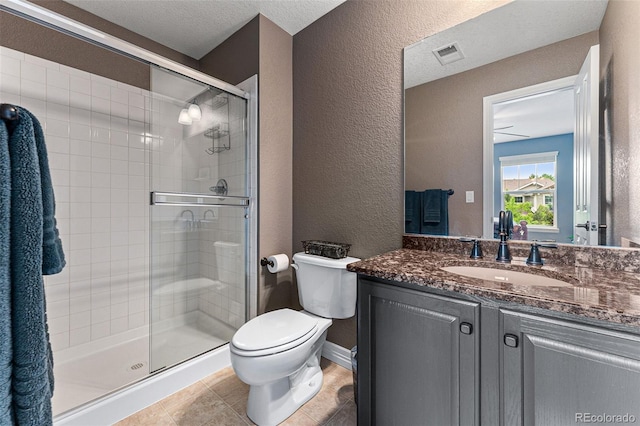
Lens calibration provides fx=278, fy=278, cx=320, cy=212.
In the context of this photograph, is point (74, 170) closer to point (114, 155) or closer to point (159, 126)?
point (114, 155)

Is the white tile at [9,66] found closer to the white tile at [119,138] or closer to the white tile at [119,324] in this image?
the white tile at [119,138]

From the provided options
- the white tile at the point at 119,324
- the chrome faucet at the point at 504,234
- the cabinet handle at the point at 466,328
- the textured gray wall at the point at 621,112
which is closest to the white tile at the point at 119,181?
the white tile at the point at 119,324

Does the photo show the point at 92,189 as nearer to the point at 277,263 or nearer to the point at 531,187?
the point at 277,263

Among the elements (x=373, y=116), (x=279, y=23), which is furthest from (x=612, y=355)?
(x=279, y=23)

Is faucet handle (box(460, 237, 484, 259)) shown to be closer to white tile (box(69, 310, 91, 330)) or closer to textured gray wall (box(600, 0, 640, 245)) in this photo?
textured gray wall (box(600, 0, 640, 245))

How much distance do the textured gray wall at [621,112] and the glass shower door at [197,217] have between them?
1.92m

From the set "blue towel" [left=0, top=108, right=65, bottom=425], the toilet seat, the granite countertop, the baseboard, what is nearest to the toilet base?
the toilet seat

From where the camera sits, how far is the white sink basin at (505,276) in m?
1.00

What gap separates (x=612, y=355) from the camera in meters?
0.68

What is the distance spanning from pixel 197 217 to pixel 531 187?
200 centimetres

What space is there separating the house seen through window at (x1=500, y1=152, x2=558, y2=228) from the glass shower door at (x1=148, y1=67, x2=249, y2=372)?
5.25 feet

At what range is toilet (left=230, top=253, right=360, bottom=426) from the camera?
1298 mm

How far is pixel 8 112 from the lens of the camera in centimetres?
59

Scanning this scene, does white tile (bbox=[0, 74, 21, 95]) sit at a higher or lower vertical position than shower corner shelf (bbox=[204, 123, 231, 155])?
higher
